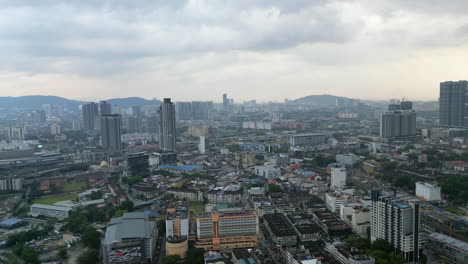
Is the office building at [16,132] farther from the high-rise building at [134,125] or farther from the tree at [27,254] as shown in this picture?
the tree at [27,254]

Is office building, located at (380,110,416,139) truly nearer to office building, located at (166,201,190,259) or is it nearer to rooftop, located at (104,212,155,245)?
office building, located at (166,201,190,259)

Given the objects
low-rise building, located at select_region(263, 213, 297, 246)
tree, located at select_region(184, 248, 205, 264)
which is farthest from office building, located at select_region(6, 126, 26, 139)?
tree, located at select_region(184, 248, 205, 264)

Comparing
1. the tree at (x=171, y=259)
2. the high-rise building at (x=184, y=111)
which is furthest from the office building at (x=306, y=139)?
the high-rise building at (x=184, y=111)

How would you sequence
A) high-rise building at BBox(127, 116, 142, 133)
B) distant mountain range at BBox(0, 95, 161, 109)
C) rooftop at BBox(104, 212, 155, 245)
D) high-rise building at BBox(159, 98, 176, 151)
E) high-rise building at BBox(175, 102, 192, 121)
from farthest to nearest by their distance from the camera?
distant mountain range at BBox(0, 95, 161, 109), high-rise building at BBox(175, 102, 192, 121), high-rise building at BBox(127, 116, 142, 133), high-rise building at BBox(159, 98, 176, 151), rooftop at BBox(104, 212, 155, 245)

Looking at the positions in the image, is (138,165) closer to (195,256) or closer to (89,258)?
(89,258)

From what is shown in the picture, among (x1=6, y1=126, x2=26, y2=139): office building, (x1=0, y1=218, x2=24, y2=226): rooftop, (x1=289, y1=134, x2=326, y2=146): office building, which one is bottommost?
(x1=0, y1=218, x2=24, y2=226): rooftop

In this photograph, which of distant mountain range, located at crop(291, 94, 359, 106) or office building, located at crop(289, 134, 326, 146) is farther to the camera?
distant mountain range, located at crop(291, 94, 359, 106)
